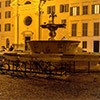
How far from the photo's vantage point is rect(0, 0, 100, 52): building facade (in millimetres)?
51469

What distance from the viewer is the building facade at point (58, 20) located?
51469 millimetres

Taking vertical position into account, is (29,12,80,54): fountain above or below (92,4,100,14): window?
below

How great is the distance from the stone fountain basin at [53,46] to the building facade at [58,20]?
31267 millimetres

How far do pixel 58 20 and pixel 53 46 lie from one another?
36.9 metres

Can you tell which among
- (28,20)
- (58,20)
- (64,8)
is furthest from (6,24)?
(64,8)

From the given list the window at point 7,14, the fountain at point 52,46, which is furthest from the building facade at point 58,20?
the fountain at point 52,46

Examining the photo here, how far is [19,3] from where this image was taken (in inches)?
2454

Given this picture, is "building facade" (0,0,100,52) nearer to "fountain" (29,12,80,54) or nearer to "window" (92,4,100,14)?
"window" (92,4,100,14)

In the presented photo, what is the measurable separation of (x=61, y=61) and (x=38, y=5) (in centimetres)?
4519

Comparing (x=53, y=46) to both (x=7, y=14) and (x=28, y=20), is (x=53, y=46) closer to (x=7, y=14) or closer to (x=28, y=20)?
(x=28, y=20)

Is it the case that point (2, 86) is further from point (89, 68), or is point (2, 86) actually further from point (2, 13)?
point (2, 13)

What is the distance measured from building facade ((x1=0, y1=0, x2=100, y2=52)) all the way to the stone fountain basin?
31.3 meters

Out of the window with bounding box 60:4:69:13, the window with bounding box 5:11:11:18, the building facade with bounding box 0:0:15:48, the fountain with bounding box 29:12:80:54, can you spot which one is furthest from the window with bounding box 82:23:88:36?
the fountain with bounding box 29:12:80:54

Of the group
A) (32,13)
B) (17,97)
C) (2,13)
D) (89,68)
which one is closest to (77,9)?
(32,13)
